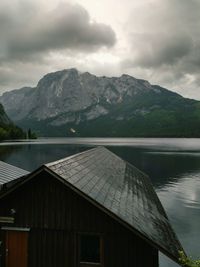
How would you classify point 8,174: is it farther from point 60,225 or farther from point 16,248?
point 60,225

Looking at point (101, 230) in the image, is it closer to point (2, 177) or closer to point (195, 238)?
point (2, 177)

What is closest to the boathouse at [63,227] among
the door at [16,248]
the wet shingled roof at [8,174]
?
the door at [16,248]

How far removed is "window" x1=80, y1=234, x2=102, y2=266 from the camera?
17781 mm

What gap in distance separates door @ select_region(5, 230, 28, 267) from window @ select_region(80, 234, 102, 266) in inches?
138

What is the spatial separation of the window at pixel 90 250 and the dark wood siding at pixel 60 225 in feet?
3.51

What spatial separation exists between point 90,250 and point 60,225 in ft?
9.30

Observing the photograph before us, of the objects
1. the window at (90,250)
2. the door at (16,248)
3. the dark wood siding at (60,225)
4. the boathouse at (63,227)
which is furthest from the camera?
the window at (90,250)

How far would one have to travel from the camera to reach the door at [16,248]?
17.4 m

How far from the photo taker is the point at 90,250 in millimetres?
18109

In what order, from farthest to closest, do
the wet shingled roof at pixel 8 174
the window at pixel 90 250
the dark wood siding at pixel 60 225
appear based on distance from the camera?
the wet shingled roof at pixel 8 174 < the window at pixel 90 250 < the dark wood siding at pixel 60 225

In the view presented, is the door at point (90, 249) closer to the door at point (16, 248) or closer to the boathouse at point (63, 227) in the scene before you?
the boathouse at point (63, 227)

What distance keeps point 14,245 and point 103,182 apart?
772cm

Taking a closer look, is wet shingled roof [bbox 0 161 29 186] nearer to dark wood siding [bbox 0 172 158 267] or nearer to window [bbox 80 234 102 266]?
dark wood siding [bbox 0 172 158 267]

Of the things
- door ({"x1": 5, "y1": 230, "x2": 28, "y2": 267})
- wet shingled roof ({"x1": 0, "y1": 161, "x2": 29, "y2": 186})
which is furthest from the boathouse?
wet shingled roof ({"x1": 0, "y1": 161, "x2": 29, "y2": 186})
